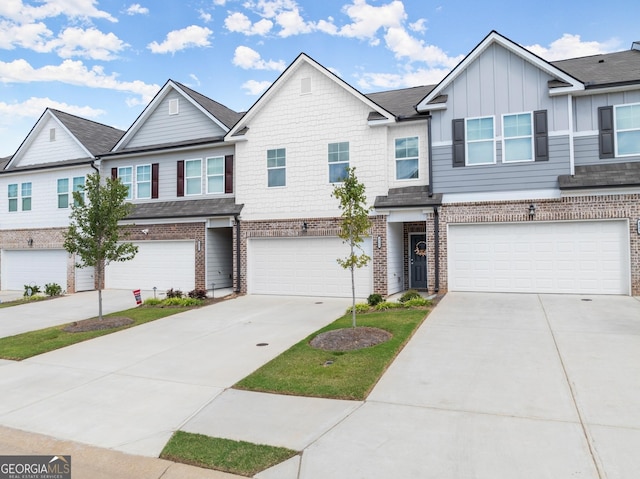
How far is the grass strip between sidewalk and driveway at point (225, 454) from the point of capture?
4.36 m

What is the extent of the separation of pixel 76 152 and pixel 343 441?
21982mm

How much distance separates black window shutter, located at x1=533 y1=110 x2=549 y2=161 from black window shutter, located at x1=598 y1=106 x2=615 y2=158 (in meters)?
1.69

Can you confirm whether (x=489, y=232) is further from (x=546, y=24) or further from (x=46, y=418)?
(x=46, y=418)

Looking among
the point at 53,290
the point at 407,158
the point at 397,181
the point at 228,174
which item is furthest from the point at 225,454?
the point at 53,290

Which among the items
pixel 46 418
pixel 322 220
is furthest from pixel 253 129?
pixel 46 418

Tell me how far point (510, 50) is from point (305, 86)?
7.22m

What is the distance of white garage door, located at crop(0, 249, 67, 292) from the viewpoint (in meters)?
21.1

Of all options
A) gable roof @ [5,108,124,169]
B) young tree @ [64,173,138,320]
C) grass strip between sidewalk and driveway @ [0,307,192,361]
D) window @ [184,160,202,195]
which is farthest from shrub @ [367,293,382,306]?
gable roof @ [5,108,124,169]

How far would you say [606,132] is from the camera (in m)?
13.4

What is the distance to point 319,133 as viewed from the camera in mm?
16188

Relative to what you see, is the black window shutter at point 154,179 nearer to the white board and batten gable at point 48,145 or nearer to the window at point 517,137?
the white board and batten gable at point 48,145

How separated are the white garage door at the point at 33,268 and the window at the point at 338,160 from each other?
14244mm

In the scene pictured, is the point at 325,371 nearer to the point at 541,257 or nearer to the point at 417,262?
the point at 541,257

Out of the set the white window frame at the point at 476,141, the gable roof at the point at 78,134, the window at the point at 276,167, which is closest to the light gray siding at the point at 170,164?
the window at the point at 276,167
